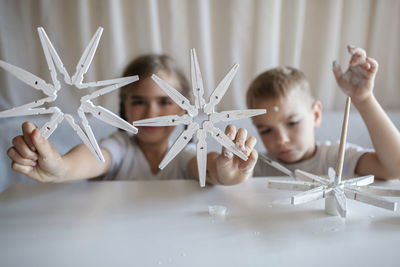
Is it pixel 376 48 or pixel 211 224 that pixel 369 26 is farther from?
pixel 211 224

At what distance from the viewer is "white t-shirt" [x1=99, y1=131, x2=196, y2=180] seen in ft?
2.94

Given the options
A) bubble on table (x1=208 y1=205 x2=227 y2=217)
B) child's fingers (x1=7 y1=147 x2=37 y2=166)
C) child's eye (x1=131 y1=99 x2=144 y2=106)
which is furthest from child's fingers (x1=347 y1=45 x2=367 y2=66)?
child's fingers (x1=7 y1=147 x2=37 y2=166)

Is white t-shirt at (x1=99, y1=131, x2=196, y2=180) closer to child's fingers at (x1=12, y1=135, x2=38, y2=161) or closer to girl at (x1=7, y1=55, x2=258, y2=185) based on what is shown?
girl at (x1=7, y1=55, x2=258, y2=185)

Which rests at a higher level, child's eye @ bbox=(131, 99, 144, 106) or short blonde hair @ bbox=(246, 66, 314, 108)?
short blonde hair @ bbox=(246, 66, 314, 108)

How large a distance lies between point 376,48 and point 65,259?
1494mm

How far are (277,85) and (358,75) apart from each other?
0.71 ft

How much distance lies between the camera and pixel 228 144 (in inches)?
21.0

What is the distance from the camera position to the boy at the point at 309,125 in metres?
0.68

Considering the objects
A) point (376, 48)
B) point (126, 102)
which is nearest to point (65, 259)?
point (126, 102)

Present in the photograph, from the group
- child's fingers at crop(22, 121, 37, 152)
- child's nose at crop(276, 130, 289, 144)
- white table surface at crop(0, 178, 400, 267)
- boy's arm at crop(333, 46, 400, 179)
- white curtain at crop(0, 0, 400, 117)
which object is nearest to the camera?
white table surface at crop(0, 178, 400, 267)

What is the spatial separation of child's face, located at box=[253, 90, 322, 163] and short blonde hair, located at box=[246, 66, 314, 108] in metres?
0.01

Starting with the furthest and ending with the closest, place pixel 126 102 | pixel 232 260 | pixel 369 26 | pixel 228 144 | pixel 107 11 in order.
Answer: pixel 369 26, pixel 107 11, pixel 126 102, pixel 228 144, pixel 232 260

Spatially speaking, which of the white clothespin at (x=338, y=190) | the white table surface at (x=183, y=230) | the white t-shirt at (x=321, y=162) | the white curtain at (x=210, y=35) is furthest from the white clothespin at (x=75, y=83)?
the white curtain at (x=210, y=35)

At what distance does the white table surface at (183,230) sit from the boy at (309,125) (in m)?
0.21
